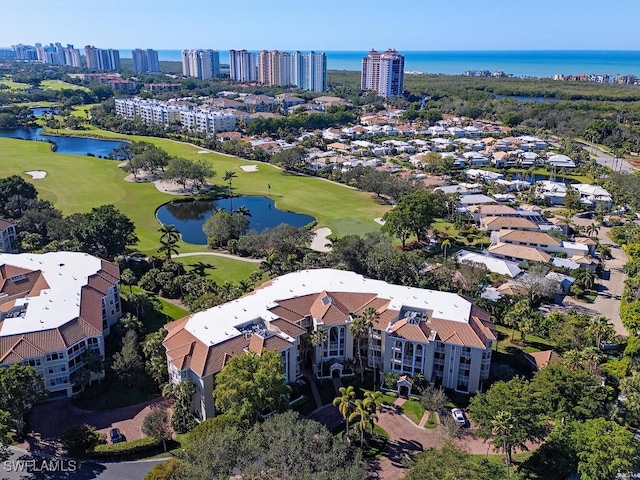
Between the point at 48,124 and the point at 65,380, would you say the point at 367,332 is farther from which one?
the point at 48,124

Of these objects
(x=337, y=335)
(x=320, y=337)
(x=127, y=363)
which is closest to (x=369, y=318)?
(x=337, y=335)

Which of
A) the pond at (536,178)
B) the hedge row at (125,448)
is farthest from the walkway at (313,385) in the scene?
the pond at (536,178)

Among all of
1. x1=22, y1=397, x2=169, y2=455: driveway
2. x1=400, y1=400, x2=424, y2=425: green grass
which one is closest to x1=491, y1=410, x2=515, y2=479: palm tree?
x1=400, y1=400, x2=424, y2=425: green grass

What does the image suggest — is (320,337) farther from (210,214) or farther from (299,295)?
(210,214)

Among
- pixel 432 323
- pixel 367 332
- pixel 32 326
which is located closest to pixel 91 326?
Answer: pixel 32 326

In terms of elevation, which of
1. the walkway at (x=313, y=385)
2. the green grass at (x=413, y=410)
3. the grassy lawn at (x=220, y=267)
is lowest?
the green grass at (x=413, y=410)

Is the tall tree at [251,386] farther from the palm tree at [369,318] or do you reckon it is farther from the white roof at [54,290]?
the white roof at [54,290]

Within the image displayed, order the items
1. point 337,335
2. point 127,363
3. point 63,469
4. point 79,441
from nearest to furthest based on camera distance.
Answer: point 63,469 < point 79,441 < point 127,363 < point 337,335
